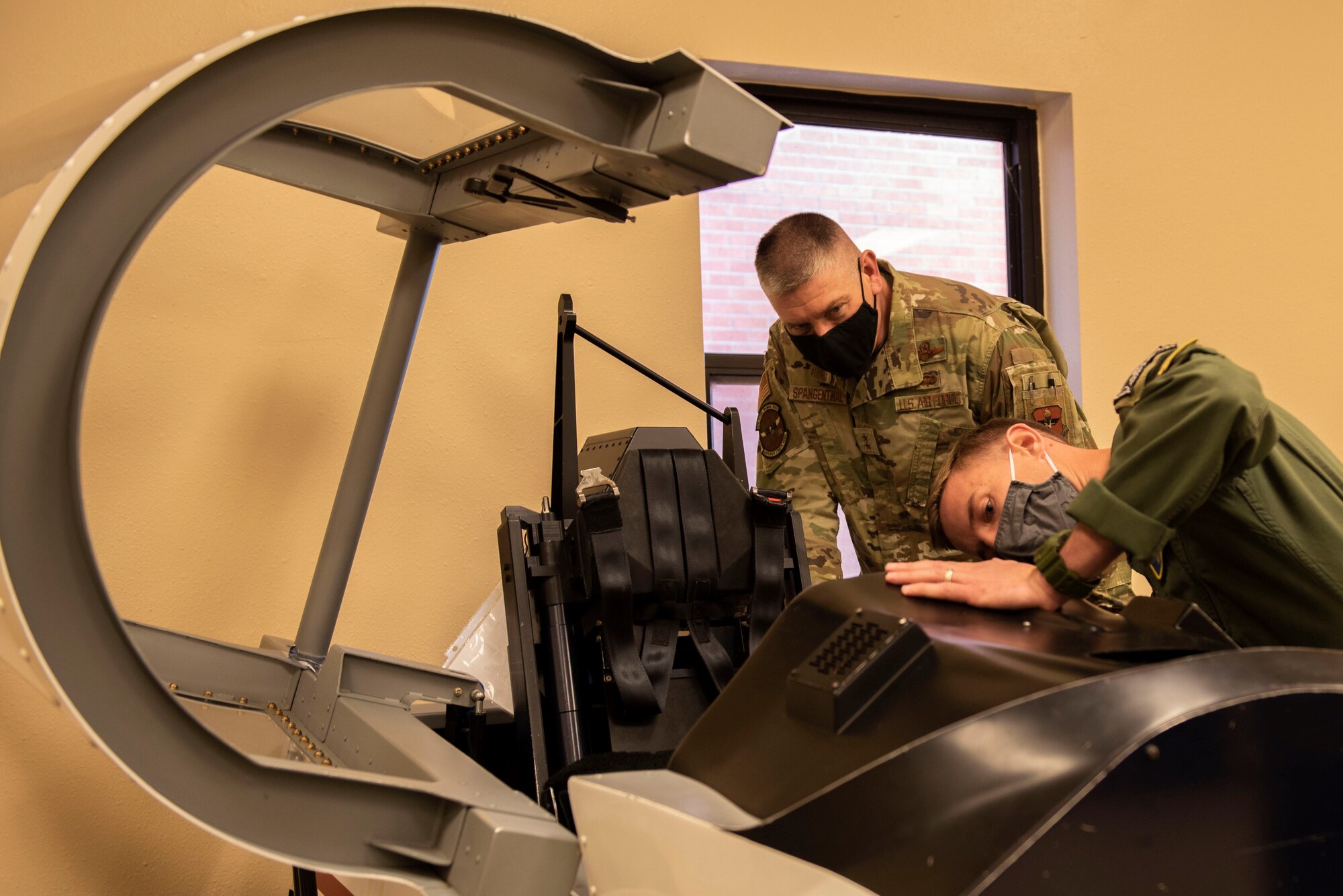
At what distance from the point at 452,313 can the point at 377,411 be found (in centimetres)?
56

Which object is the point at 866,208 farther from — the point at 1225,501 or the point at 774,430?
the point at 1225,501

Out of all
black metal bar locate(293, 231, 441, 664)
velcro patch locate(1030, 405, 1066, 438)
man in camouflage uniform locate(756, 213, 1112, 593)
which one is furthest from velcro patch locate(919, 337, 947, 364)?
black metal bar locate(293, 231, 441, 664)

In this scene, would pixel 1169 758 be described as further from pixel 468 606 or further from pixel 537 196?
pixel 468 606

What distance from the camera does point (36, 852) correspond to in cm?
189

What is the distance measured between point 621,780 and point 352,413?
1.46m

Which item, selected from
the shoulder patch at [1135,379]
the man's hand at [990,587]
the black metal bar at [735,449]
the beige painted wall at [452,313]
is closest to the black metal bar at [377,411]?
the beige painted wall at [452,313]

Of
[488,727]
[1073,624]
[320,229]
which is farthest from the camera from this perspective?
[320,229]

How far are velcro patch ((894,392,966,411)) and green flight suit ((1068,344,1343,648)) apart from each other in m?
0.87

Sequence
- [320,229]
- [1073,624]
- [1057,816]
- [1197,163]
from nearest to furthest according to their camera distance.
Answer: [1057,816] → [1073,624] → [320,229] → [1197,163]

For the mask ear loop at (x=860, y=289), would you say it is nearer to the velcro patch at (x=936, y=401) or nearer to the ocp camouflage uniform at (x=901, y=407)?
the ocp camouflage uniform at (x=901, y=407)

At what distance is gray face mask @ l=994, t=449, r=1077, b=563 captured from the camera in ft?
4.09

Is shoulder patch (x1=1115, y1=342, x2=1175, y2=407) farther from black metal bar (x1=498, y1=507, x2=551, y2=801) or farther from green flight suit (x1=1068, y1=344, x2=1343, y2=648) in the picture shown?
black metal bar (x1=498, y1=507, x2=551, y2=801)

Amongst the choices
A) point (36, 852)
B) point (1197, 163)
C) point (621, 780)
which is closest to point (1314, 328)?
point (1197, 163)

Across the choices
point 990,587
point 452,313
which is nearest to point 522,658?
point 990,587
